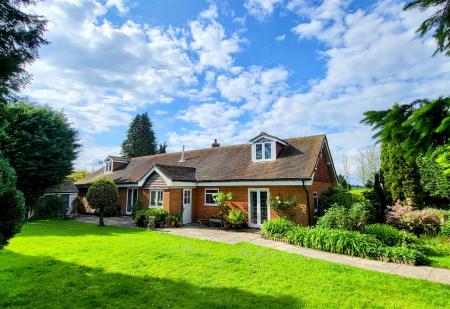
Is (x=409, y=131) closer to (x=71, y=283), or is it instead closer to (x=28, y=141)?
(x=71, y=283)

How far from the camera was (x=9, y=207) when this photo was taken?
6.27 metres

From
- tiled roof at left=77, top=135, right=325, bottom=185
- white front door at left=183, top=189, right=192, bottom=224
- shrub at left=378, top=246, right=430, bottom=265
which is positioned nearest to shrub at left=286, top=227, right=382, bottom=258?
shrub at left=378, top=246, right=430, bottom=265

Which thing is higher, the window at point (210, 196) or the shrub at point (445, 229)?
the window at point (210, 196)

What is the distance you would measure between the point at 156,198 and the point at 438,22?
64.4 ft

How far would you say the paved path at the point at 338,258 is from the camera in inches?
325

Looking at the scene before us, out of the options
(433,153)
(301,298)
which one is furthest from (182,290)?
(433,153)

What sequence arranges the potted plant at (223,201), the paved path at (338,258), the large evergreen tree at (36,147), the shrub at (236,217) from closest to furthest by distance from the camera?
1. the paved path at (338,258)
2. the shrub at (236,217)
3. the potted plant at (223,201)
4. the large evergreen tree at (36,147)

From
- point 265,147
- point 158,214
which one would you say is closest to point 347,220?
point 265,147

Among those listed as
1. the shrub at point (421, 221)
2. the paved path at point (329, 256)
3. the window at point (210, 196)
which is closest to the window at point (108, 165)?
the window at point (210, 196)

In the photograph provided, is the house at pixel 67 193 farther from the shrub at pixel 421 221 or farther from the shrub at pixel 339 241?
the shrub at pixel 421 221

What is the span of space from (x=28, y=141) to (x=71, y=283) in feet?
64.5

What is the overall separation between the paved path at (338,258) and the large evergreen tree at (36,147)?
48.5 ft

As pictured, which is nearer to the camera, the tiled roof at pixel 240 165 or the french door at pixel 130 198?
the tiled roof at pixel 240 165

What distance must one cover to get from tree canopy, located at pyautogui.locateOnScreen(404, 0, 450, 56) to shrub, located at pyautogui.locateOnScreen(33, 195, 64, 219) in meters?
28.8
